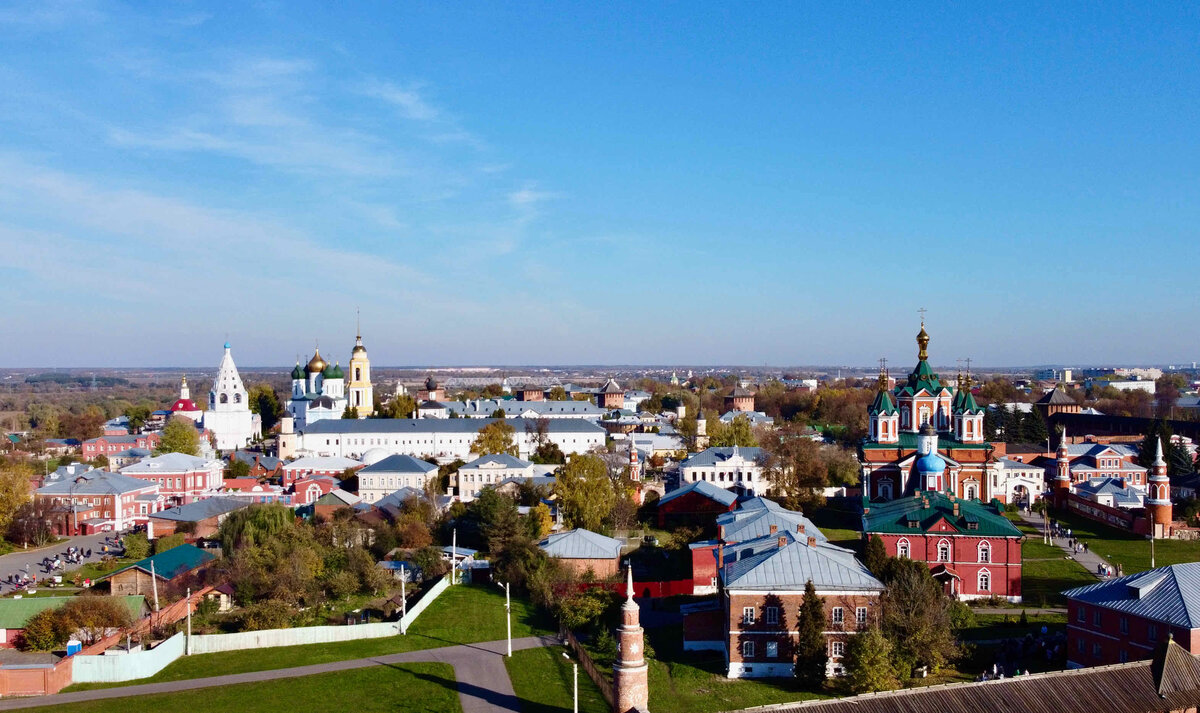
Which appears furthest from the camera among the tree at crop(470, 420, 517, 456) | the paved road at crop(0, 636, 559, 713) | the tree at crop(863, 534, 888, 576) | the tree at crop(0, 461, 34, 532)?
the tree at crop(470, 420, 517, 456)

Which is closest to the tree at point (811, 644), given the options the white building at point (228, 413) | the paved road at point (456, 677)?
the paved road at point (456, 677)

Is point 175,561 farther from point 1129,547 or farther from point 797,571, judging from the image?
point 1129,547

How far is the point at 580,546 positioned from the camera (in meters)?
29.4

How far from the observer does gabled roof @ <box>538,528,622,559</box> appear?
29.0 meters

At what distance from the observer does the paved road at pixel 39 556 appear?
32156mm

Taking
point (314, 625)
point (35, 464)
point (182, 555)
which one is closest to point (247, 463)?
point (35, 464)

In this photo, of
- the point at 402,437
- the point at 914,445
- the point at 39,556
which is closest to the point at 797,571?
the point at 914,445

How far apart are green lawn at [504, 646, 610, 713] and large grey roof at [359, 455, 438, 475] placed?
24695 mm

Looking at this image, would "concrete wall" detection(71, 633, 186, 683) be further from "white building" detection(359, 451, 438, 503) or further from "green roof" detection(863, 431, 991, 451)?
"green roof" detection(863, 431, 991, 451)

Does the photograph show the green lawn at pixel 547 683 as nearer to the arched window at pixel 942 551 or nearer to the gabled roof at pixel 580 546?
the gabled roof at pixel 580 546

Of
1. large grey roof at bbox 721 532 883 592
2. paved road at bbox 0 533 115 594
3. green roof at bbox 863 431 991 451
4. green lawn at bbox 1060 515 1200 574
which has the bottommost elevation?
paved road at bbox 0 533 115 594

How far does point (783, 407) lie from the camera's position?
102562 millimetres

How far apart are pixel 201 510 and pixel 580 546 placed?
1736 centimetres

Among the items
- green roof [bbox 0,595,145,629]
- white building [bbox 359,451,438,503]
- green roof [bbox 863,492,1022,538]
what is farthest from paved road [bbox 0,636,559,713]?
white building [bbox 359,451,438,503]
